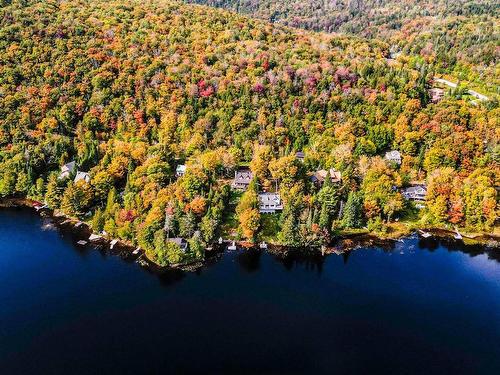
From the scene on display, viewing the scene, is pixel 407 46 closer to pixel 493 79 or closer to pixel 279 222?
pixel 493 79

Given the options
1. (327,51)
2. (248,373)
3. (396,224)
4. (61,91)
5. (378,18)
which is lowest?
(248,373)

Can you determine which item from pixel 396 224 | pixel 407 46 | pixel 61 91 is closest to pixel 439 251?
pixel 396 224

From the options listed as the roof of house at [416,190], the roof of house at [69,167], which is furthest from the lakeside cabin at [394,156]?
the roof of house at [69,167]

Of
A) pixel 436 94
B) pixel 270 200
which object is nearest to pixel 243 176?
pixel 270 200

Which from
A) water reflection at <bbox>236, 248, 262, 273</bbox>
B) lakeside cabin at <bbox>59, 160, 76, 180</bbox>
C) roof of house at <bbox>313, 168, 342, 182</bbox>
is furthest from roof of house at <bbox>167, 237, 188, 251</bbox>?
roof of house at <bbox>313, 168, 342, 182</bbox>

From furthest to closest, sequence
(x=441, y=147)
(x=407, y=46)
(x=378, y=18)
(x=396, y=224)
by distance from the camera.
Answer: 1. (x=378, y=18)
2. (x=407, y=46)
3. (x=441, y=147)
4. (x=396, y=224)

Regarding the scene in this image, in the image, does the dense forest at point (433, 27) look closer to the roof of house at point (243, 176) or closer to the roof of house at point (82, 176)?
the roof of house at point (243, 176)
